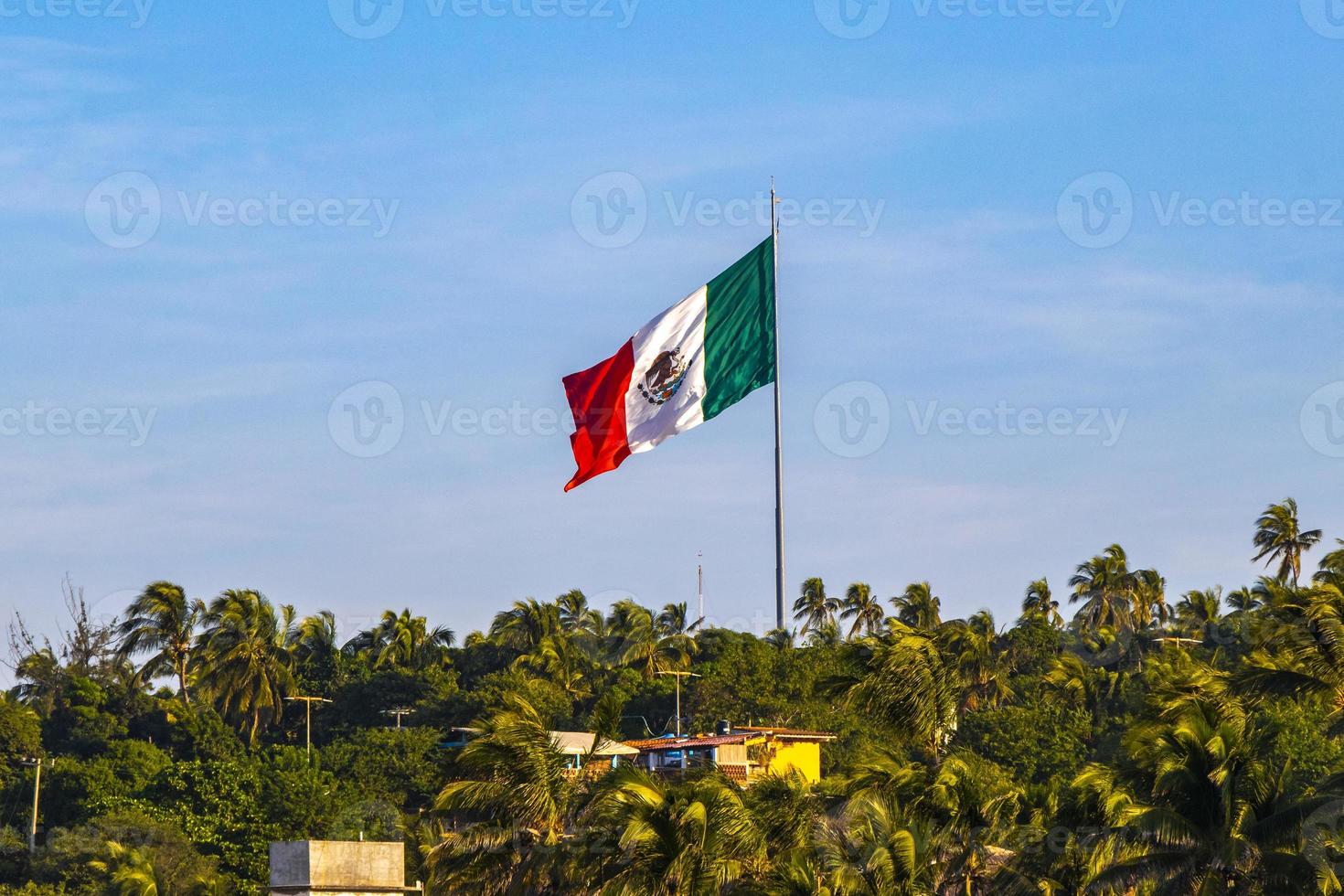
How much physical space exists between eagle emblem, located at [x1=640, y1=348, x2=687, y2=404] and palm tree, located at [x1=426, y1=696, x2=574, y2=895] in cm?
1225

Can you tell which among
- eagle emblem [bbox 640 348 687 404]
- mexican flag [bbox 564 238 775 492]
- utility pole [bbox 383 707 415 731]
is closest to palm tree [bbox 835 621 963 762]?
mexican flag [bbox 564 238 775 492]

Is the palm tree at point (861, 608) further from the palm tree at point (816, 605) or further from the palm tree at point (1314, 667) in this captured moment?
the palm tree at point (1314, 667)

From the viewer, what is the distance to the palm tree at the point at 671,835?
97.6 feet

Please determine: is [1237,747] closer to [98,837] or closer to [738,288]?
[738,288]

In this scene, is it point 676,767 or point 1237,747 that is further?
point 676,767

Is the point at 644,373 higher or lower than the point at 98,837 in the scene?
higher

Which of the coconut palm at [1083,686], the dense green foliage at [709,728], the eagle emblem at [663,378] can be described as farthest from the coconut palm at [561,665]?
the eagle emblem at [663,378]

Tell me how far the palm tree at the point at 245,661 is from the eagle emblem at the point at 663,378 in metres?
60.7

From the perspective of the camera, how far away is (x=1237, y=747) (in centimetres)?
2805

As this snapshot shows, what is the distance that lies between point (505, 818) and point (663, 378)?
13.9 metres

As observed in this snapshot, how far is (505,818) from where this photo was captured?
31125mm

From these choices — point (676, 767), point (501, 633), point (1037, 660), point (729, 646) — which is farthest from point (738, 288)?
point (501, 633)

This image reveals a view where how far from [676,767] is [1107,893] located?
35.9m

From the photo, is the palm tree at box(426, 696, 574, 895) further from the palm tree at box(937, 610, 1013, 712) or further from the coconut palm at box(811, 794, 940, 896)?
the palm tree at box(937, 610, 1013, 712)
